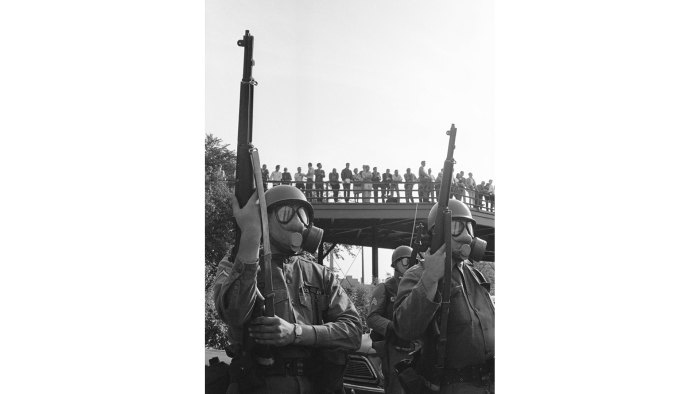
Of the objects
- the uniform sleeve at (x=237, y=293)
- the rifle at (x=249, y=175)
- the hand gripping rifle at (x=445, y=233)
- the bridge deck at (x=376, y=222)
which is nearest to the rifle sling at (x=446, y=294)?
the hand gripping rifle at (x=445, y=233)

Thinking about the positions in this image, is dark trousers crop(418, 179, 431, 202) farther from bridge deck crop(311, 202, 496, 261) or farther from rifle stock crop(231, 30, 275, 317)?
rifle stock crop(231, 30, 275, 317)

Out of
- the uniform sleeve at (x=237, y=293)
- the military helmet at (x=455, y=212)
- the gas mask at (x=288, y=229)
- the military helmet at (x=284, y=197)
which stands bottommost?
the uniform sleeve at (x=237, y=293)

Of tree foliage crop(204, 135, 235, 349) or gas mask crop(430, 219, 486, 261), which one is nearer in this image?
gas mask crop(430, 219, 486, 261)

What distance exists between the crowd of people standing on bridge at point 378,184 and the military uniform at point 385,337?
0.97 meters

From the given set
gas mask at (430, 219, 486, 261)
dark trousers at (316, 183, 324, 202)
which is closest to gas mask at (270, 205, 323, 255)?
dark trousers at (316, 183, 324, 202)

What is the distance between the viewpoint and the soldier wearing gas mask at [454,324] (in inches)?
135

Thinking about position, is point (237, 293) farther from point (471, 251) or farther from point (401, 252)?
point (401, 252)

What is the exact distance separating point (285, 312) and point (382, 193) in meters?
1.25

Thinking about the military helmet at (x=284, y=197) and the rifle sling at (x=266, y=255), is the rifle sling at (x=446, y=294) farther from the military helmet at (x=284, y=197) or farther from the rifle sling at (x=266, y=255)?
the rifle sling at (x=266, y=255)

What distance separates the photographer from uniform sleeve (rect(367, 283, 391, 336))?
5.11m

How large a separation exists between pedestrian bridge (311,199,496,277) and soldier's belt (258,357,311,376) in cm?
105

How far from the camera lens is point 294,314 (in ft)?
10.7
